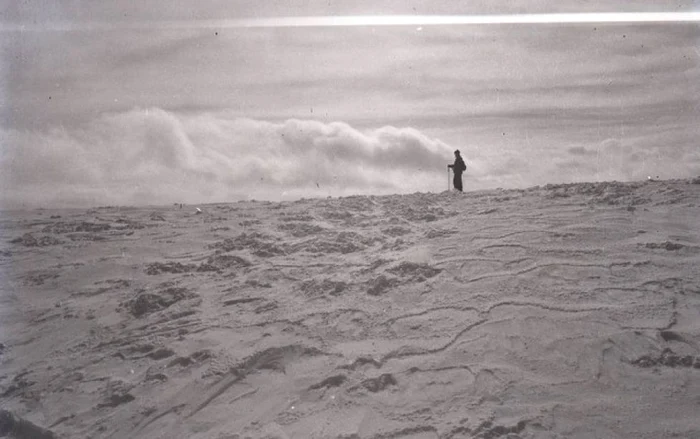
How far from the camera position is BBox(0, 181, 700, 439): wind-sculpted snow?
2734mm

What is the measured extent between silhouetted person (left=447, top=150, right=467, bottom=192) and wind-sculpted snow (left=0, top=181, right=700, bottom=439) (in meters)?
3.65

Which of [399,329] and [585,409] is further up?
[399,329]

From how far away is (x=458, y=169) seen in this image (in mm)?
9375

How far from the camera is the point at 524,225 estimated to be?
5.09m

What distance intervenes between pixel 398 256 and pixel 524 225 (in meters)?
1.46

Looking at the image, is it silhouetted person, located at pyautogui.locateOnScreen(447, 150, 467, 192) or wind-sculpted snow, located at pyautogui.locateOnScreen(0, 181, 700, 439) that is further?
silhouetted person, located at pyautogui.locateOnScreen(447, 150, 467, 192)

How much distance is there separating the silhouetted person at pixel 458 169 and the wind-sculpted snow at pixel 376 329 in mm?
3654

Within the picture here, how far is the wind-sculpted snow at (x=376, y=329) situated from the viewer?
8.97 ft

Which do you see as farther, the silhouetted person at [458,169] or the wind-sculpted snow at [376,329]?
the silhouetted person at [458,169]

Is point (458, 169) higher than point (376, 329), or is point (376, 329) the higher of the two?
point (458, 169)

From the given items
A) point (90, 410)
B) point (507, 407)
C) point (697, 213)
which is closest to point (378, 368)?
point (507, 407)

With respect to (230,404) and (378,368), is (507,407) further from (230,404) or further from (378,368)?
(230,404)

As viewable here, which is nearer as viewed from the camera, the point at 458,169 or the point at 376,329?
the point at 376,329

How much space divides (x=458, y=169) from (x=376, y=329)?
642 cm
